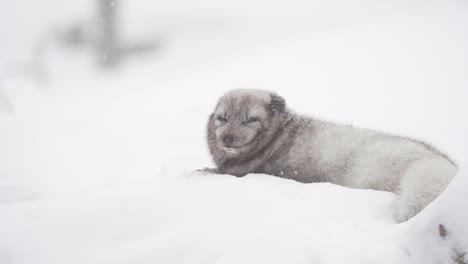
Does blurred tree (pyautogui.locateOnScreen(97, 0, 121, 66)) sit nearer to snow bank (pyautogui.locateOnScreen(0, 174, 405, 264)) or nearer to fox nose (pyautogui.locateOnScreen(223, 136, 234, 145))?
fox nose (pyautogui.locateOnScreen(223, 136, 234, 145))

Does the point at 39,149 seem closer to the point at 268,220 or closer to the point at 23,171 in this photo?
the point at 23,171

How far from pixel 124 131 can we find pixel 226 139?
16.9 ft

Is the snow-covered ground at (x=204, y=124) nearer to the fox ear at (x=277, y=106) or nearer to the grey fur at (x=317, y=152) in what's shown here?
the grey fur at (x=317, y=152)

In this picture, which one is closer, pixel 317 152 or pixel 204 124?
pixel 317 152

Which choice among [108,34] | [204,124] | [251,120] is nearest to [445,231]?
[251,120]

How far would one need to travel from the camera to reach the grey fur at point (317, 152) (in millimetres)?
2988

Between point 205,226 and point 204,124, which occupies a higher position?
point 205,226

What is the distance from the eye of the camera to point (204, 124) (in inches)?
342

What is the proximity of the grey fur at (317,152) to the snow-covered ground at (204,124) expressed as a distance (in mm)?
468

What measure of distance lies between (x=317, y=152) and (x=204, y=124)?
505 cm

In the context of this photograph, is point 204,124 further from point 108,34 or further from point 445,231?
point 108,34

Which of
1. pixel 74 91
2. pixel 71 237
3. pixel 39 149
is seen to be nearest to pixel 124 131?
pixel 39 149

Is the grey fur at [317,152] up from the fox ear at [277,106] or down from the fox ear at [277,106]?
down

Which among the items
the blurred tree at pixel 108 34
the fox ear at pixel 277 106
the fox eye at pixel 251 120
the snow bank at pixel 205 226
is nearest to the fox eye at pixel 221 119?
the fox eye at pixel 251 120
